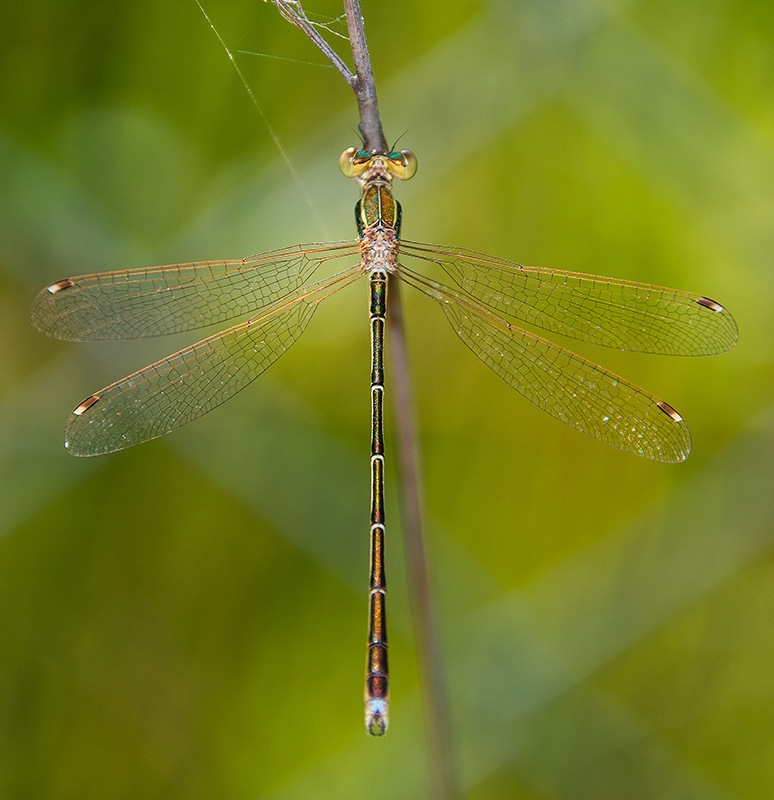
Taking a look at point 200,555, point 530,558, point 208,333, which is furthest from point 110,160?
point 530,558

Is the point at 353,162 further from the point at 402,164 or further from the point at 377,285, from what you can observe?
the point at 377,285

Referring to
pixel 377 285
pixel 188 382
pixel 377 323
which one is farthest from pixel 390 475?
pixel 188 382

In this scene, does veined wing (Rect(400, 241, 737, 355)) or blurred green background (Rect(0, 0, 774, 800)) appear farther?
blurred green background (Rect(0, 0, 774, 800))

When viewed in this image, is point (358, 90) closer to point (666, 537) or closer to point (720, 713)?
point (666, 537)

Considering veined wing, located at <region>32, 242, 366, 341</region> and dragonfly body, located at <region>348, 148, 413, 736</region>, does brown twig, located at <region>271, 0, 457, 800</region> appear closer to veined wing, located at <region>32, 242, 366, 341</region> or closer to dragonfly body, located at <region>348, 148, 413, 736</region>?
dragonfly body, located at <region>348, 148, 413, 736</region>

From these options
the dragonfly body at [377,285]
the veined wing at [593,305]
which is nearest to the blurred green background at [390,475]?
the dragonfly body at [377,285]

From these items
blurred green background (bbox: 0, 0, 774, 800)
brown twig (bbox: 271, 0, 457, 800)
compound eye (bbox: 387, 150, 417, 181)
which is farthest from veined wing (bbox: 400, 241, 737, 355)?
brown twig (bbox: 271, 0, 457, 800)
